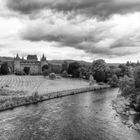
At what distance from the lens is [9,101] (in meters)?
48.4

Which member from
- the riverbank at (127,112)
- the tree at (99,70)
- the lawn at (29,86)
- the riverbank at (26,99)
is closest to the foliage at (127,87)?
the riverbank at (127,112)

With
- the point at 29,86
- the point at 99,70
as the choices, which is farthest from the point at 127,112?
the point at 99,70

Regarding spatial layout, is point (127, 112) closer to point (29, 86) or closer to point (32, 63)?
point (29, 86)

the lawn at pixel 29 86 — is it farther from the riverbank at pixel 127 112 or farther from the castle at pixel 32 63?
the castle at pixel 32 63

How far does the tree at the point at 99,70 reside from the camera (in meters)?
103

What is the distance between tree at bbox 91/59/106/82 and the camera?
10338cm

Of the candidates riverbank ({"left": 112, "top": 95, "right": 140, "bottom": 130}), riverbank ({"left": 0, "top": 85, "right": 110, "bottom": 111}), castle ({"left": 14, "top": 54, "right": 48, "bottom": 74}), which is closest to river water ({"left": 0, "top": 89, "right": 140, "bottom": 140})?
riverbank ({"left": 112, "top": 95, "right": 140, "bottom": 130})

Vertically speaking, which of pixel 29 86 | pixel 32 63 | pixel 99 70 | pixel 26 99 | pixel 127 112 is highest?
pixel 32 63

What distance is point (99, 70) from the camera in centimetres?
10306

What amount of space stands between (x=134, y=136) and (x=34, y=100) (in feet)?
113

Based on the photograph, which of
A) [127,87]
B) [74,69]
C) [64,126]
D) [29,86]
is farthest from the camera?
[74,69]

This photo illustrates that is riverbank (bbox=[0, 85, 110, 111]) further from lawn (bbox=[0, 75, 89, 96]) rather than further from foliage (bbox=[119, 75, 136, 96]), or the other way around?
foliage (bbox=[119, 75, 136, 96])

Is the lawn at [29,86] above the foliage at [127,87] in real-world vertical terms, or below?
below

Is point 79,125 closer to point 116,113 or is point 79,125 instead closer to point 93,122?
point 93,122
